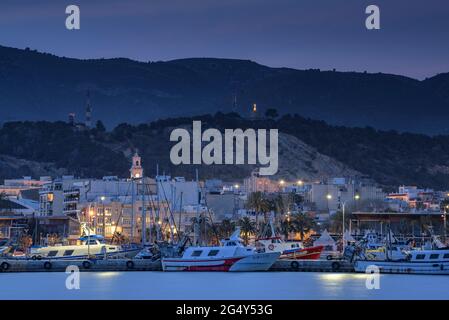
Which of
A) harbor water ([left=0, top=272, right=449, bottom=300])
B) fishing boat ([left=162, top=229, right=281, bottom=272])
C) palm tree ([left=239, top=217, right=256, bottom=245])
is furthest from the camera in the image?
palm tree ([left=239, top=217, right=256, bottom=245])

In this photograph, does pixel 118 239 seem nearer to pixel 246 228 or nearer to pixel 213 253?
pixel 246 228

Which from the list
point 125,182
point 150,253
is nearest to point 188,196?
point 125,182

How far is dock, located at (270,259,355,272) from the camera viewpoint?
89625mm

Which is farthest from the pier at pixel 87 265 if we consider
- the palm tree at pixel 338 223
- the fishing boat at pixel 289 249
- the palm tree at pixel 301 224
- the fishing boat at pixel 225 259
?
the palm tree at pixel 338 223

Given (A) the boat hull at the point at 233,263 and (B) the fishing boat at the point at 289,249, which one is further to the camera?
(B) the fishing boat at the point at 289,249

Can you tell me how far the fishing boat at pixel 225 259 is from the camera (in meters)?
88.9

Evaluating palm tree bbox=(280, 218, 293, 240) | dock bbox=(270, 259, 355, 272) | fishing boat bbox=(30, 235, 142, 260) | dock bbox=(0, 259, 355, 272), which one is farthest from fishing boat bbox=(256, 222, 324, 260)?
palm tree bbox=(280, 218, 293, 240)

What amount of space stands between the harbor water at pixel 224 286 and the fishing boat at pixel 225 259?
1.14 m

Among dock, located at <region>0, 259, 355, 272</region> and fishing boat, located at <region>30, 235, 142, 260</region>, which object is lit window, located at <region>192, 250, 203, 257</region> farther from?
fishing boat, located at <region>30, 235, 142, 260</region>

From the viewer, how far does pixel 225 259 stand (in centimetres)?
8888

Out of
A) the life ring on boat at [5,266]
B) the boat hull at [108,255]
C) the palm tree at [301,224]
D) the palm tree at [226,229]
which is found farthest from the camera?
the palm tree at [301,224]

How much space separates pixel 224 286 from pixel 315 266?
47.5 ft

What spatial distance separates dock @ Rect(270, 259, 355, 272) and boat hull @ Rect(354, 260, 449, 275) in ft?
4.20

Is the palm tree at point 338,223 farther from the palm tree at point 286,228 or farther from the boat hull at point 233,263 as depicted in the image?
the boat hull at point 233,263
